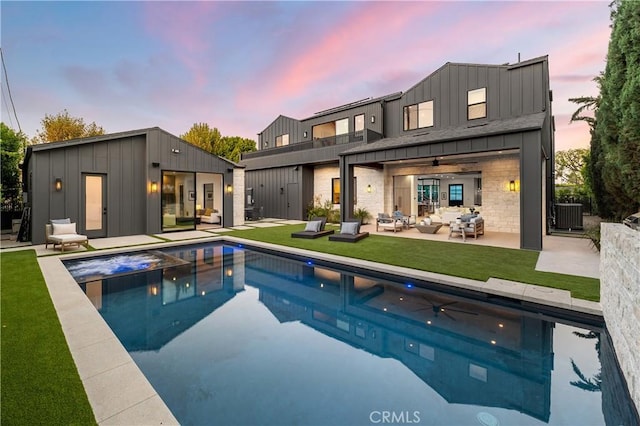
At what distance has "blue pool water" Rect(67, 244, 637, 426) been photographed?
2.77 m

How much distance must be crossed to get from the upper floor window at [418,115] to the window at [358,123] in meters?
2.70

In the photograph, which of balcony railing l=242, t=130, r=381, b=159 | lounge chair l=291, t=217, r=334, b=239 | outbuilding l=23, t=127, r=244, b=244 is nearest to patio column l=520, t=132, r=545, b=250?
lounge chair l=291, t=217, r=334, b=239

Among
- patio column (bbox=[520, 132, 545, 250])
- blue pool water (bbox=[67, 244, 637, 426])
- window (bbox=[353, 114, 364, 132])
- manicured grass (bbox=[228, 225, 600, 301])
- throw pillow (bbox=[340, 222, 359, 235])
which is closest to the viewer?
blue pool water (bbox=[67, 244, 637, 426])

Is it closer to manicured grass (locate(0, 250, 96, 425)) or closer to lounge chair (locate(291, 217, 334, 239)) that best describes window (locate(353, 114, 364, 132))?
lounge chair (locate(291, 217, 334, 239))

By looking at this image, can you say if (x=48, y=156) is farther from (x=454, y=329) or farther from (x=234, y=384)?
(x=454, y=329)

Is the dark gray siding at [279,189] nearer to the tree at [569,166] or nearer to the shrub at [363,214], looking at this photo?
the shrub at [363,214]

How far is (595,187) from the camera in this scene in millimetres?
13367

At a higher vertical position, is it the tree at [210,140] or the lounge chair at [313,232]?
the tree at [210,140]

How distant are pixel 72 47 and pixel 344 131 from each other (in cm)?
1485

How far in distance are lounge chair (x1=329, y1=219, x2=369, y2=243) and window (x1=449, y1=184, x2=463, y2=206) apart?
13.9m

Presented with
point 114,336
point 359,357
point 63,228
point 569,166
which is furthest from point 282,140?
point 569,166

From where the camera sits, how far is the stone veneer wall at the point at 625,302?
2.62 m

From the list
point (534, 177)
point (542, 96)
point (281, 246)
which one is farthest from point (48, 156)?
point (542, 96)

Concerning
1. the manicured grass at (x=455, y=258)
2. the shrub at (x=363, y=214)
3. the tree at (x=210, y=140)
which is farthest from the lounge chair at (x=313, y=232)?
the tree at (x=210, y=140)
